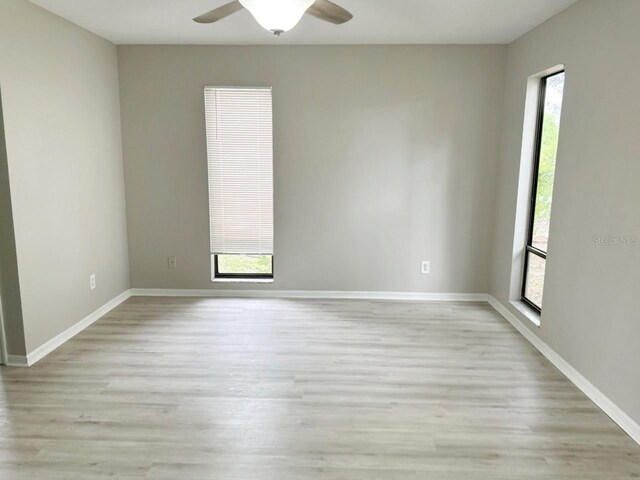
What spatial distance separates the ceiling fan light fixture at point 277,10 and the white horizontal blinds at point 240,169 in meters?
1.96

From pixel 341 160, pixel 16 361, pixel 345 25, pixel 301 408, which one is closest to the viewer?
pixel 301 408

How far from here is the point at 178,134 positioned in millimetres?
4281

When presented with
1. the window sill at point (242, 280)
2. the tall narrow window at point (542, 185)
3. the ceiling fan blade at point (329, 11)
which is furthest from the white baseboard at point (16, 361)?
the tall narrow window at point (542, 185)

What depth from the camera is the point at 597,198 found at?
8.73 ft

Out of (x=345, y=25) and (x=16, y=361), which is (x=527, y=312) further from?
(x=16, y=361)

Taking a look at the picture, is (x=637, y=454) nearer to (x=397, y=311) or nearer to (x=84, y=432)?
(x=397, y=311)

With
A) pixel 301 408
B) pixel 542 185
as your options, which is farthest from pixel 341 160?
pixel 301 408

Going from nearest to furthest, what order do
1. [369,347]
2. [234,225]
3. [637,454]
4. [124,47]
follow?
[637,454]
[369,347]
[124,47]
[234,225]

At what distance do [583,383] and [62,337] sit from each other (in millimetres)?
3690

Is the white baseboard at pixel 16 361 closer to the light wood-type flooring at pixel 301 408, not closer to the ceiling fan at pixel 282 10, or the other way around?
the light wood-type flooring at pixel 301 408

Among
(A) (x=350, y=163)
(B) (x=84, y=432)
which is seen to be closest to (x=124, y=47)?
(A) (x=350, y=163)

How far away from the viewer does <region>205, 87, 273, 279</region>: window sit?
4223 millimetres

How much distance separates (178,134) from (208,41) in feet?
2.96

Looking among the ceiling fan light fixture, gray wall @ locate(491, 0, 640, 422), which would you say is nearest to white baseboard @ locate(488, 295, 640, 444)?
gray wall @ locate(491, 0, 640, 422)
